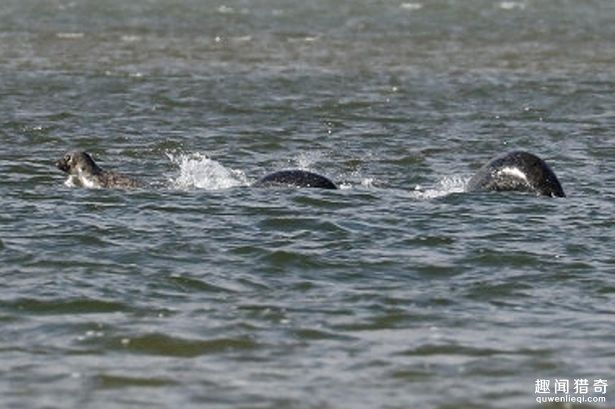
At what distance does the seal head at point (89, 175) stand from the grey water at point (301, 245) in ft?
0.81

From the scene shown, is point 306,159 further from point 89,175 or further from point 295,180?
point 89,175

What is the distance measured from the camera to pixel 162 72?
116ft

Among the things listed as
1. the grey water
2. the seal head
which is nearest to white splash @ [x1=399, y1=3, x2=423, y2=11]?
the grey water

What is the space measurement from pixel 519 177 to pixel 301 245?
3.95 meters

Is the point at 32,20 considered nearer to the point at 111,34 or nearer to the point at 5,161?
the point at 111,34

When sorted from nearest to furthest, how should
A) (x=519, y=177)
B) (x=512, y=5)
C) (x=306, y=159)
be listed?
1. (x=519, y=177)
2. (x=306, y=159)
3. (x=512, y=5)

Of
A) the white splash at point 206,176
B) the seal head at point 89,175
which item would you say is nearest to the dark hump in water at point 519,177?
the white splash at point 206,176

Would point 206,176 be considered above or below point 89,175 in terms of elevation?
below

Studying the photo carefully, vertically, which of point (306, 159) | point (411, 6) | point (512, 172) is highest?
point (512, 172)

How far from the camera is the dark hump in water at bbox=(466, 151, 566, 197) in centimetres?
1881

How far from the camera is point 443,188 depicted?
776 inches

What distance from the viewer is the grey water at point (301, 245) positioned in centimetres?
1172
